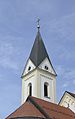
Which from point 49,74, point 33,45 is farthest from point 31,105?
point 33,45

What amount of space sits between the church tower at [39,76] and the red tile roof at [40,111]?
8.57m

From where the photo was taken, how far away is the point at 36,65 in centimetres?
4428

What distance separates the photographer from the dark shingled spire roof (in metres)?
45.0

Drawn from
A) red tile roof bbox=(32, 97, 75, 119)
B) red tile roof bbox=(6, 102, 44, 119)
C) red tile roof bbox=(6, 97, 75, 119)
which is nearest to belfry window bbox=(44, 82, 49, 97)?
red tile roof bbox=(32, 97, 75, 119)

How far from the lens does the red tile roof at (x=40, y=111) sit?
3173 cm

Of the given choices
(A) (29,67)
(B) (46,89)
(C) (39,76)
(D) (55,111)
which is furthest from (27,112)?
(A) (29,67)

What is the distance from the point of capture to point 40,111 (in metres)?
32.6

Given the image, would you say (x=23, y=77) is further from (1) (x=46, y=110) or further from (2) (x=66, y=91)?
(1) (x=46, y=110)

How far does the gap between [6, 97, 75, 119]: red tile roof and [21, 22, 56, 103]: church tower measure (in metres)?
8.57

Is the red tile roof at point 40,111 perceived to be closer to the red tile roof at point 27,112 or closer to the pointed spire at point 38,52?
the red tile roof at point 27,112

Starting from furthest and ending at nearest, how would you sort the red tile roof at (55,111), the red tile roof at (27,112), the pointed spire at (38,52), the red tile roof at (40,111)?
the pointed spire at (38,52), the red tile roof at (55,111), the red tile roof at (40,111), the red tile roof at (27,112)

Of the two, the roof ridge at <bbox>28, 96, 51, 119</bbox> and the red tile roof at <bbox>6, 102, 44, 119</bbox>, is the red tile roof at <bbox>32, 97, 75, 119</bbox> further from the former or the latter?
the red tile roof at <bbox>6, 102, 44, 119</bbox>

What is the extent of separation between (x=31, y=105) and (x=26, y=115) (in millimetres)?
2049

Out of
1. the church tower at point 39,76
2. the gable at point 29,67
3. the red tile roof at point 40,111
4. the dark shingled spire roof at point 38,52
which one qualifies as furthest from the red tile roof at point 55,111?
the gable at point 29,67
